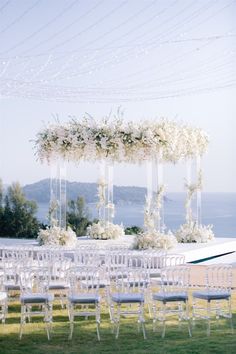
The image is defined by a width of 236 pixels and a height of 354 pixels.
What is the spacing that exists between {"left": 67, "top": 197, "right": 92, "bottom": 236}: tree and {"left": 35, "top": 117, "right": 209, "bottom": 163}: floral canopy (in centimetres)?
480

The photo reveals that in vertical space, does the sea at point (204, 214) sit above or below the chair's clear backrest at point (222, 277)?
above

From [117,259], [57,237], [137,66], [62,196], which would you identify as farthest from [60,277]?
[137,66]

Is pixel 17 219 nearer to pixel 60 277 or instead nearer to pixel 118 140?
pixel 118 140

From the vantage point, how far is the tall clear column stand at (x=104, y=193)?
1739cm

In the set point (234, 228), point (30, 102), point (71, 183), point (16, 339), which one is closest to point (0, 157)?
point (30, 102)

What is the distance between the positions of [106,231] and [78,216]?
13.6ft

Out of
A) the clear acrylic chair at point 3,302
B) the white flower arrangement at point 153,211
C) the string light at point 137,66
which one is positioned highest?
the string light at point 137,66

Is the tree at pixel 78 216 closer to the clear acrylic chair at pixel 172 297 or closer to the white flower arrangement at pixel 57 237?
the white flower arrangement at pixel 57 237

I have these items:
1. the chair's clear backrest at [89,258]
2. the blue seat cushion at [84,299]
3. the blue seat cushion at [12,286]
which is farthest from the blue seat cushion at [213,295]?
the blue seat cushion at [12,286]

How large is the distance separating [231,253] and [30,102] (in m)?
13.8

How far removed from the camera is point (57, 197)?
54.8 ft

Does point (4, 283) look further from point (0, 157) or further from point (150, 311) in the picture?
point (0, 157)

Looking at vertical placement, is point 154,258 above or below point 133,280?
above

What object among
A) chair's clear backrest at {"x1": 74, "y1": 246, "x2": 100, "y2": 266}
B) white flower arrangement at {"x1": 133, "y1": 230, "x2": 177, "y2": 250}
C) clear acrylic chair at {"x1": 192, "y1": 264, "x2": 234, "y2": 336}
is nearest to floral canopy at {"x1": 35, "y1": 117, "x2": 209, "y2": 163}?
white flower arrangement at {"x1": 133, "y1": 230, "x2": 177, "y2": 250}
